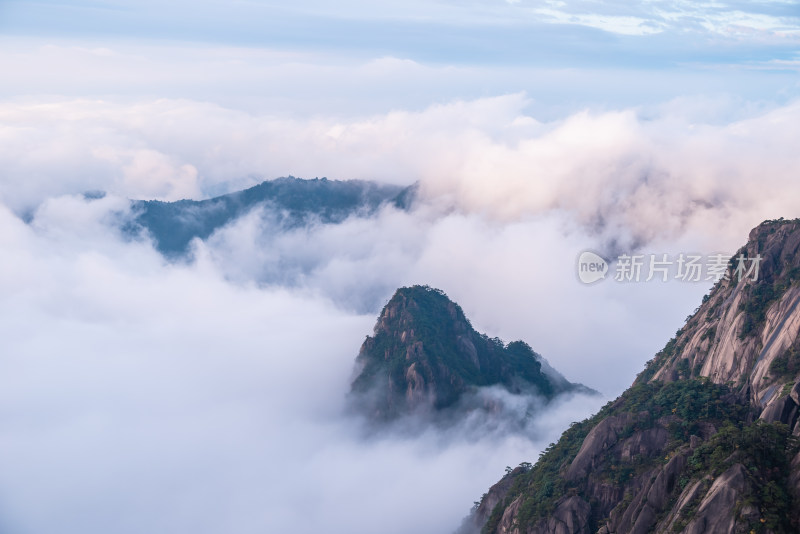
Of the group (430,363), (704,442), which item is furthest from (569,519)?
(430,363)

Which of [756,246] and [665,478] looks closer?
[665,478]

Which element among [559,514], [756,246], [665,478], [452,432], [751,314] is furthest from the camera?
[452,432]

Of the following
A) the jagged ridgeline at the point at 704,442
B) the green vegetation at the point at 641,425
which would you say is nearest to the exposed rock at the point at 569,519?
the jagged ridgeline at the point at 704,442

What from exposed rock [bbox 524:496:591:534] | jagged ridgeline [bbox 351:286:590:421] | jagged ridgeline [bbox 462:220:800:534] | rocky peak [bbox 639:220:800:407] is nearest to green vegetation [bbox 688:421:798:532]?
jagged ridgeline [bbox 462:220:800:534]

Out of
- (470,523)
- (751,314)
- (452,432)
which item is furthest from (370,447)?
(751,314)

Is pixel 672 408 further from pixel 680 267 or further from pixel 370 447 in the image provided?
pixel 370 447

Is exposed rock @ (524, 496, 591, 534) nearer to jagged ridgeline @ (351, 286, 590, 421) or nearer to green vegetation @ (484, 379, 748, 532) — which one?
green vegetation @ (484, 379, 748, 532)
